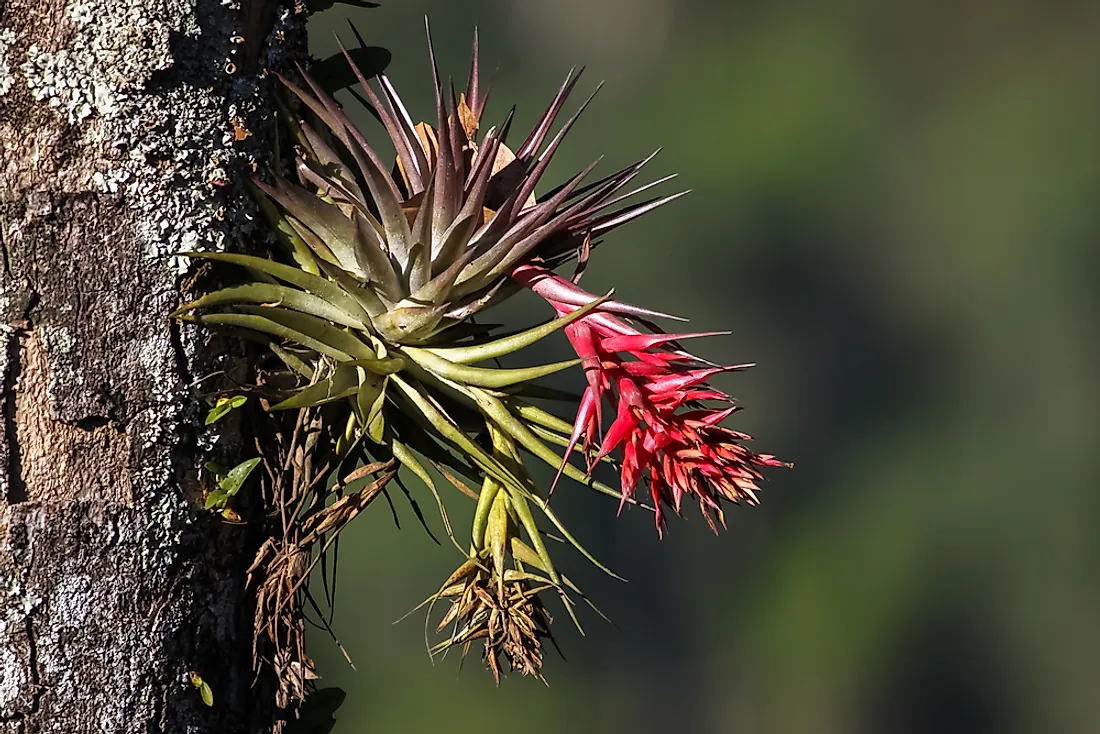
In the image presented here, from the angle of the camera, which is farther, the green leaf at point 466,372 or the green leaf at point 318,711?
the green leaf at point 318,711

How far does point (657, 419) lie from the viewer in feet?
2.83

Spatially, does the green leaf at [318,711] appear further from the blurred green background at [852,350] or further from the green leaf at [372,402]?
the blurred green background at [852,350]

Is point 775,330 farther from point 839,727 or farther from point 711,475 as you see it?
point 711,475

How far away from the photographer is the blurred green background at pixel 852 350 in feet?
26.0

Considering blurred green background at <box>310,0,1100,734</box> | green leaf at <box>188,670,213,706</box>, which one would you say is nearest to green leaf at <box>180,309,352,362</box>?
green leaf at <box>188,670,213,706</box>

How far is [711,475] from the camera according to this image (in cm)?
87

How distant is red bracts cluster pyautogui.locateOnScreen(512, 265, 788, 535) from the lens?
2.80 ft

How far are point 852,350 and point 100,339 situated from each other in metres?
8.47

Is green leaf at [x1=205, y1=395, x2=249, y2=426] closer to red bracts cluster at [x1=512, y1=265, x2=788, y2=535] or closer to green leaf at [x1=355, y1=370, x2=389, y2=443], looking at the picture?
green leaf at [x1=355, y1=370, x2=389, y2=443]

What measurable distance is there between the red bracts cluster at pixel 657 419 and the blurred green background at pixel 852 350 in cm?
621

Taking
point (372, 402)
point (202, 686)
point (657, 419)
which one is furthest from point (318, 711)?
point (657, 419)

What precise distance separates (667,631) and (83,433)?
7703 mm

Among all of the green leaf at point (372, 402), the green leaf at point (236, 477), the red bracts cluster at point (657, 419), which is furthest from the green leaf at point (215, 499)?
the red bracts cluster at point (657, 419)

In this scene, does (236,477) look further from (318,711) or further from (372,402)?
(318,711)
